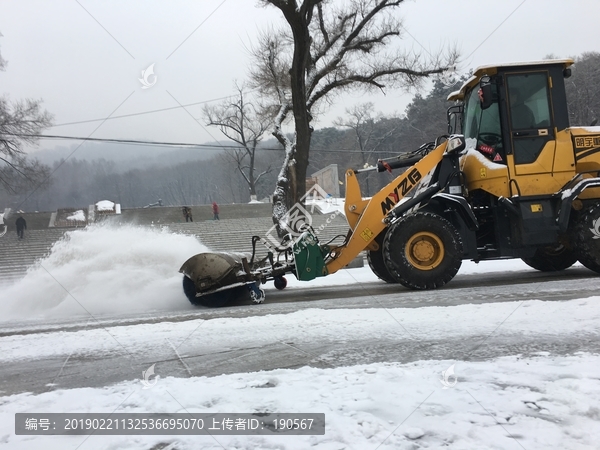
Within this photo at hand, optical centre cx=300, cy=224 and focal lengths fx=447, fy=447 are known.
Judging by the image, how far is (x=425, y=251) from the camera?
715 cm

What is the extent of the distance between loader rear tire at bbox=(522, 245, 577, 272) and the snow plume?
687 centimetres

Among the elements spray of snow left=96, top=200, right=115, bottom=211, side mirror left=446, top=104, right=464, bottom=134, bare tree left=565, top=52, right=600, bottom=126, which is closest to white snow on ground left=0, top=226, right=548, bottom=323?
side mirror left=446, top=104, right=464, bottom=134

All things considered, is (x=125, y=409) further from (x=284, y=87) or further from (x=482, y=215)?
(x=284, y=87)

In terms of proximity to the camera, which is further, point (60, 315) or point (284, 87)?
point (284, 87)

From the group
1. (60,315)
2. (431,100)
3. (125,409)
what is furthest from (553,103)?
(431,100)

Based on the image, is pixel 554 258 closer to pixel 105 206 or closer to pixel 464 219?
pixel 464 219

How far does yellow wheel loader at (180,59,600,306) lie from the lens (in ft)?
23.3

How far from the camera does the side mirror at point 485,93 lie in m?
6.95

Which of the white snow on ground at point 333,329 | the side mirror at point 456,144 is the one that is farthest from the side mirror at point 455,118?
the white snow on ground at point 333,329

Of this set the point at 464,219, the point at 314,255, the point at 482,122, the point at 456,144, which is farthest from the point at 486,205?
the point at 314,255

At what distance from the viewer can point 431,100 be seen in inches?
2170

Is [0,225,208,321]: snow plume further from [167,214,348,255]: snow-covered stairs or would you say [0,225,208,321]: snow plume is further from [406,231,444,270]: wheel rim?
[167,214,348,255]: snow-covered stairs

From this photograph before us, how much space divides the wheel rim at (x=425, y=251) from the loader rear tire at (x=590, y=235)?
7.41ft

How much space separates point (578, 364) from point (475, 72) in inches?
222
